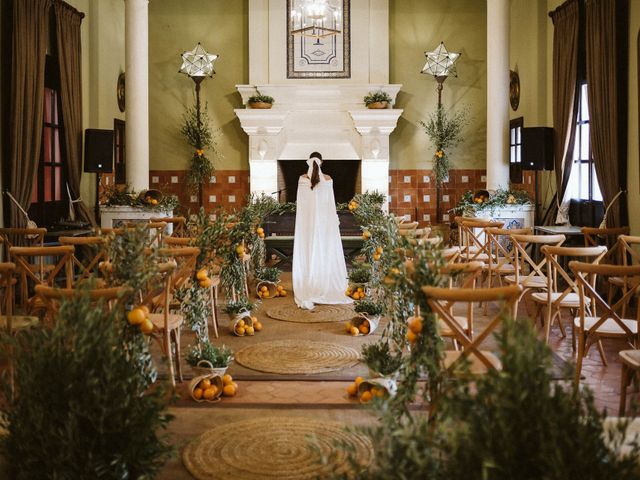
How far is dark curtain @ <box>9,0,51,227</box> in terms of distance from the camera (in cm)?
859

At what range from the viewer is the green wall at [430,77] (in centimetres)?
1384

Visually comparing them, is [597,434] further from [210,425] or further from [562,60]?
[562,60]

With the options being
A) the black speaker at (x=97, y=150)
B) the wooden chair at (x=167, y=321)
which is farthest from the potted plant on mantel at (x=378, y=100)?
the wooden chair at (x=167, y=321)

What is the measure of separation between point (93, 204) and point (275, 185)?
3.47 metres

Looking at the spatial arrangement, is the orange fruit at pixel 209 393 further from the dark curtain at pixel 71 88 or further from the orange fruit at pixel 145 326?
the dark curtain at pixel 71 88

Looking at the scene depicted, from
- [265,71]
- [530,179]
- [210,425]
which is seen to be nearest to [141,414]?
[210,425]

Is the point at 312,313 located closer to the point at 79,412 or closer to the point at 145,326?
the point at 145,326

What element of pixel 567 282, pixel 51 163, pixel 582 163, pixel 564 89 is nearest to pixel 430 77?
pixel 564 89

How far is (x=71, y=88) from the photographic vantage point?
10.4 meters

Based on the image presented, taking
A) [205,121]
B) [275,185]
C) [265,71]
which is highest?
[265,71]

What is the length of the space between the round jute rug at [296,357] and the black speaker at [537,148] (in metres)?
5.47

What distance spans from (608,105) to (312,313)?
436 centimetres

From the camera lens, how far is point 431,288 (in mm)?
3279

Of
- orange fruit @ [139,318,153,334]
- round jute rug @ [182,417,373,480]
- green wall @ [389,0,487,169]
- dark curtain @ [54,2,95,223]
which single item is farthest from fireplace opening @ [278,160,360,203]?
orange fruit @ [139,318,153,334]
